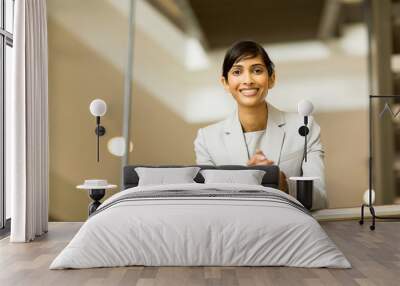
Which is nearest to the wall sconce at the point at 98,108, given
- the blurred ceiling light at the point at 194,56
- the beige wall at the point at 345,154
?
the blurred ceiling light at the point at 194,56

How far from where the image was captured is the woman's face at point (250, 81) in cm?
667

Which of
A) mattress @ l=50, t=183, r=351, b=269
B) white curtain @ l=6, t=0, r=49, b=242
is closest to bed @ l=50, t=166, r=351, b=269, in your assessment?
mattress @ l=50, t=183, r=351, b=269

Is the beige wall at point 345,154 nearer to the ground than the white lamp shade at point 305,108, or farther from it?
nearer to the ground

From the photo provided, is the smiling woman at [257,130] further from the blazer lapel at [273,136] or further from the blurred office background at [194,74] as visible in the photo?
the blurred office background at [194,74]

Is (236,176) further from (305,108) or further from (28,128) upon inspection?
(28,128)

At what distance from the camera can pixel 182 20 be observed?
684 cm

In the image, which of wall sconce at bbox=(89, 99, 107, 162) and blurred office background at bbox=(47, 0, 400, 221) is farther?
blurred office background at bbox=(47, 0, 400, 221)

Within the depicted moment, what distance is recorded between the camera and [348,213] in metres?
6.69

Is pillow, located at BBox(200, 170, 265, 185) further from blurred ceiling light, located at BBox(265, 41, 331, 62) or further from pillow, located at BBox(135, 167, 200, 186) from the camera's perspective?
blurred ceiling light, located at BBox(265, 41, 331, 62)

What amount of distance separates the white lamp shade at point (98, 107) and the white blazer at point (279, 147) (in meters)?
1.17

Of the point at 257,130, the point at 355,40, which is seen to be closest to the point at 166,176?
the point at 257,130

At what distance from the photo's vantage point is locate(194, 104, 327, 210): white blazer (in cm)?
660

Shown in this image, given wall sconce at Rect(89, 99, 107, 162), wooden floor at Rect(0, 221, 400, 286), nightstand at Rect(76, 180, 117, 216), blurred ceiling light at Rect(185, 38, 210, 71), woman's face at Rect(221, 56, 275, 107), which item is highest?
blurred ceiling light at Rect(185, 38, 210, 71)

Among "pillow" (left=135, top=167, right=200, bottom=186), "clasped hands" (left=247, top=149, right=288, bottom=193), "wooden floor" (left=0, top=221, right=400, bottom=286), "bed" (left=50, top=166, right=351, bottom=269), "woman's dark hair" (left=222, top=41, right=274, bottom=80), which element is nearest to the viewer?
"wooden floor" (left=0, top=221, right=400, bottom=286)
